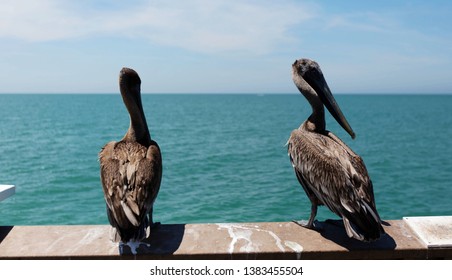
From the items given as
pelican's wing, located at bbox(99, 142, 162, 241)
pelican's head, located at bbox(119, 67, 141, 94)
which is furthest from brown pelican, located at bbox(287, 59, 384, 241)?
pelican's head, located at bbox(119, 67, 141, 94)

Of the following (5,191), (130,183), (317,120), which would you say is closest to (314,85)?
(317,120)

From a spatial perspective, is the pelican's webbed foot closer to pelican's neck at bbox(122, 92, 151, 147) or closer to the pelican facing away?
the pelican facing away

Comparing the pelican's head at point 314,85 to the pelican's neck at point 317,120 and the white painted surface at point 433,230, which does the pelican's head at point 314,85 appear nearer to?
the pelican's neck at point 317,120

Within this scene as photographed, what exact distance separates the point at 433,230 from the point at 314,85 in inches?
81.1

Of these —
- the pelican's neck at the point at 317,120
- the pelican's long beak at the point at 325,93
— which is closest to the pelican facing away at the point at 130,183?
the pelican's neck at the point at 317,120

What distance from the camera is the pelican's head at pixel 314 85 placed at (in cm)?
478

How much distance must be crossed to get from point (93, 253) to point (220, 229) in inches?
43.6

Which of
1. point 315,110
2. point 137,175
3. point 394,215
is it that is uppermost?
point 315,110

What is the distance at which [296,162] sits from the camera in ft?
14.0

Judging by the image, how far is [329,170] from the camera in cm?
387

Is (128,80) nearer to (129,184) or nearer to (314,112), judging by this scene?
(129,184)

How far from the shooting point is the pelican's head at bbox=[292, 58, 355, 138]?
188 inches
